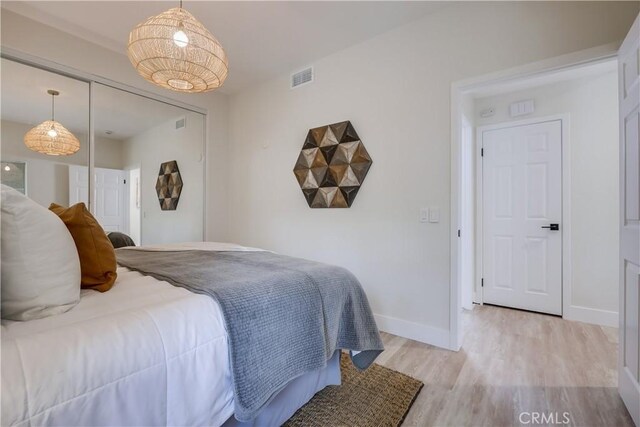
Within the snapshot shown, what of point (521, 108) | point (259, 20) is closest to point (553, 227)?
point (521, 108)

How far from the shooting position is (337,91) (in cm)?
281

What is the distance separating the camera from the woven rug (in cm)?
139

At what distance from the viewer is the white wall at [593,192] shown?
268cm

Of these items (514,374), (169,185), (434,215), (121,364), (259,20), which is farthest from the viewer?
(169,185)

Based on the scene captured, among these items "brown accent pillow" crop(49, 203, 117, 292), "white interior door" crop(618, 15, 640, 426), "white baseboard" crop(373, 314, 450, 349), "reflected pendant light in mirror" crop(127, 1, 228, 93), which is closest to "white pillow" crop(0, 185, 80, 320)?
"brown accent pillow" crop(49, 203, 117, 292)

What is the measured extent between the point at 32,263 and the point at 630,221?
250 cm

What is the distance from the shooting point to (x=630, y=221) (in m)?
1.46

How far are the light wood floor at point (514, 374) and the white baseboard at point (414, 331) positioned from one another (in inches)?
2.1

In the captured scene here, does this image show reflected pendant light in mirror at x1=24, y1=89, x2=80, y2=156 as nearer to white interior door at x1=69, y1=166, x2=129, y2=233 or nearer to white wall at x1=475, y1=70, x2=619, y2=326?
white interior door at x1=69, y1=166, x2=129, y2=233

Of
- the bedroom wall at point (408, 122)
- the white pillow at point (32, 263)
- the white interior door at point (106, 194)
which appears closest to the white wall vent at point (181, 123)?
the white interior door at point (106, 194)

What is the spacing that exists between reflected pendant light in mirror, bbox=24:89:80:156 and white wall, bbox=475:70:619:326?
4.73m

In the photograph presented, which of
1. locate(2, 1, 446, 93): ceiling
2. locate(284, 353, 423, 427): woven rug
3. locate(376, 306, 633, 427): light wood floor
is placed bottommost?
locate(376, 306, 633, 427): light wood floor

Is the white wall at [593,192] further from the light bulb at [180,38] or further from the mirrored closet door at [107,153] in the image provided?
the mirrored closet door at [107,153]

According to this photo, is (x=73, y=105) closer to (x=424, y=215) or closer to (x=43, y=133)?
(x=43, y=133)
